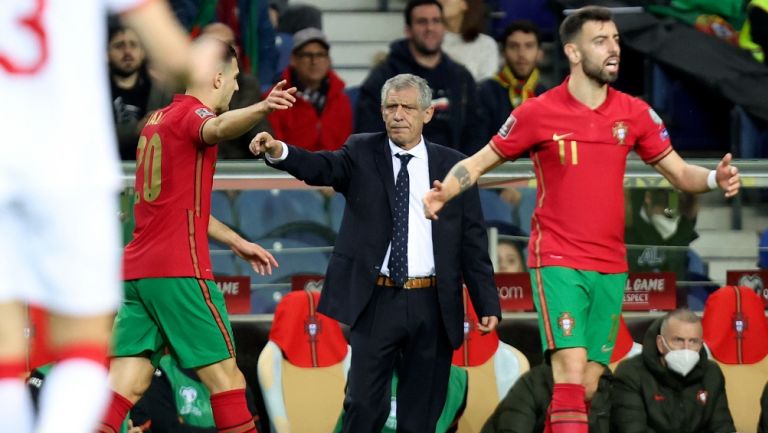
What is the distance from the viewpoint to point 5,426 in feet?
15.3

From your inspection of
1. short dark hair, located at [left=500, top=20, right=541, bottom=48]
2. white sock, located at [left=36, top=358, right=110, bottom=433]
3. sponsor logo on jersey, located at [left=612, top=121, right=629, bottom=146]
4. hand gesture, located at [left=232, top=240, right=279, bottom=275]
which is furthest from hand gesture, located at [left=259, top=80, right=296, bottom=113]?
short dark hair, located at [left=500, top=20, right=541, bottom=48]

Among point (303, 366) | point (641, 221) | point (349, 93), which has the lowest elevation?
point (303, 366)

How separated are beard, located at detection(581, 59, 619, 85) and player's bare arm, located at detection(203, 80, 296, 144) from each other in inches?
69.5

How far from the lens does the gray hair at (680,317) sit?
10086 mm

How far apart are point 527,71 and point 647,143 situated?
3338 mm

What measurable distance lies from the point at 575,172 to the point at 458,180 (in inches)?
24.0

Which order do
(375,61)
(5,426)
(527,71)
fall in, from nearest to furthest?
(5,426), (527,71), (375,61)

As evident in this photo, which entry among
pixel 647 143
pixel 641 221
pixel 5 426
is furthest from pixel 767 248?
pixel 5 426

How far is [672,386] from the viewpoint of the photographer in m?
10.2

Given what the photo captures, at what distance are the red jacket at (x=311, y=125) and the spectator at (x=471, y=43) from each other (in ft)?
4.68

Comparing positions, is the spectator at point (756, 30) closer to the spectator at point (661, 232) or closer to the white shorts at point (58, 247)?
the spectator at point (661, 232)

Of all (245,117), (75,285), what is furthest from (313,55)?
(75,285)

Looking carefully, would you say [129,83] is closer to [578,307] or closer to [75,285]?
[578,307]

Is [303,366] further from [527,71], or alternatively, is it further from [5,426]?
[5,426]
